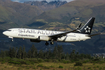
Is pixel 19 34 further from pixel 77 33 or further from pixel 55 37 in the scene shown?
pixel 77 33

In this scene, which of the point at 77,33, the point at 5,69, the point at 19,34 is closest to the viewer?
the point at 5,69

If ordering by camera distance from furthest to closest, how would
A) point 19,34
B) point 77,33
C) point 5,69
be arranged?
Result: point 77,33 → point 19,34 → point 5,69

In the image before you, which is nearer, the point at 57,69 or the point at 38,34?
the point at 57,69

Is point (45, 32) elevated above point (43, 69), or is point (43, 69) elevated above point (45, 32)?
point (45, 32)

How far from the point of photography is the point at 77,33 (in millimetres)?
93250

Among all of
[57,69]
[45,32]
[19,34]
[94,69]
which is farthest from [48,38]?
[94,69]

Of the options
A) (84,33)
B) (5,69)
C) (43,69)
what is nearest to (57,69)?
(43,69)

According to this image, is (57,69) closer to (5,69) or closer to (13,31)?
(5,69)

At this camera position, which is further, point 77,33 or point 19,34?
point 77,33

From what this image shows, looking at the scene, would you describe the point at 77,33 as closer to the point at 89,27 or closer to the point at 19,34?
the point at 89,27

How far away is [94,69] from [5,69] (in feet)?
99.9

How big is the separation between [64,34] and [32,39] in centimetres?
1410

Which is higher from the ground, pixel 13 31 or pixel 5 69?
pixel 13 31

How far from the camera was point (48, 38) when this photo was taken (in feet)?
278
